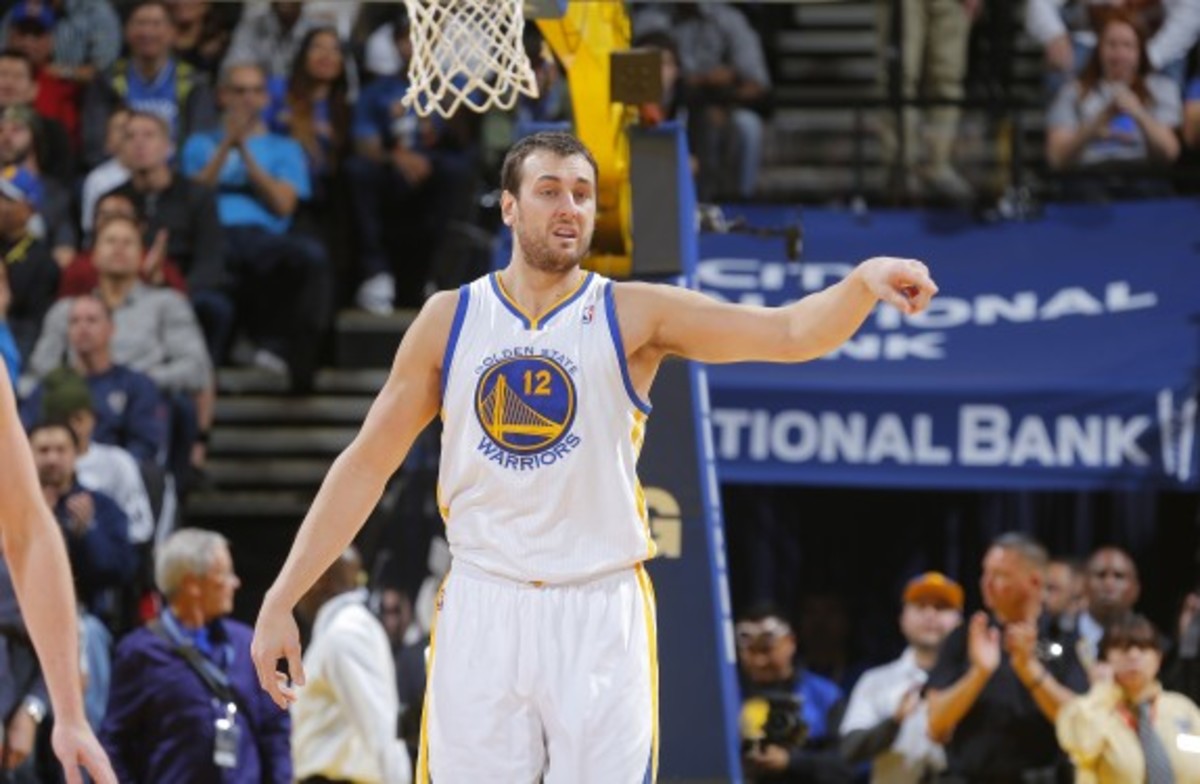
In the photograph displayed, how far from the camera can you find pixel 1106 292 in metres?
13.1

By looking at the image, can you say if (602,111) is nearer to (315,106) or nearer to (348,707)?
(348,707)

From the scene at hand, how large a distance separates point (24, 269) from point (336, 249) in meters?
2.01

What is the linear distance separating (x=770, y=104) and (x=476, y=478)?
8950 millimetres

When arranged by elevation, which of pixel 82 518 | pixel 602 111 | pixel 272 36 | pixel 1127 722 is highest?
pixel 272 36

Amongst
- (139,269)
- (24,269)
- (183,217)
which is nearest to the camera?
(139,269)

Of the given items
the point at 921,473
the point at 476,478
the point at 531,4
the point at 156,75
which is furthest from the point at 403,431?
the point at 156,75

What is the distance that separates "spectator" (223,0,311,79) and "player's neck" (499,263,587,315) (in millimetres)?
9623

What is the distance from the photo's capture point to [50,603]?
4.69m

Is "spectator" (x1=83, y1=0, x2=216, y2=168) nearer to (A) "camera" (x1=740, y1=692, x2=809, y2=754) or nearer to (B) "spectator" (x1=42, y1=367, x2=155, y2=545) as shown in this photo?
(B) "spectator" (x1=42, y1=367, x2=155, y2=545)

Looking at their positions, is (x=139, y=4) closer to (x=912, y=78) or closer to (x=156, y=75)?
(x=156, y=75)

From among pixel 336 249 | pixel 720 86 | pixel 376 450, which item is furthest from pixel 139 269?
pixel 376 450

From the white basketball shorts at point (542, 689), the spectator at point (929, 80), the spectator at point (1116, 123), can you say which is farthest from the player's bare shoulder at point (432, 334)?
the spectator at point (1116, 123)

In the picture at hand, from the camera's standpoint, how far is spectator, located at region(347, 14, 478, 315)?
15172mm

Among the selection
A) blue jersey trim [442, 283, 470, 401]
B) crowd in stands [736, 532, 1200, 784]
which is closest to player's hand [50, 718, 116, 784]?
blue jersey trim [442, 283, 470, 401]
